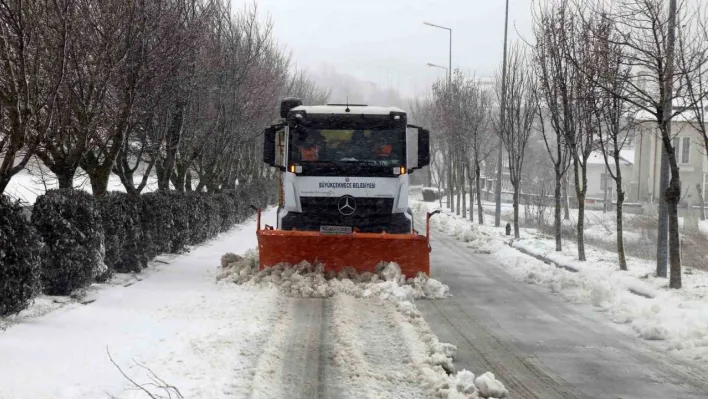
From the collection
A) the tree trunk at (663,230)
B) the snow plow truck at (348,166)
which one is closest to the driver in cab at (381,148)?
the snow plow truck at (348,166)

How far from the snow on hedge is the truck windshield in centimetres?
191

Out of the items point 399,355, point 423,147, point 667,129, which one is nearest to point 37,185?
point 423,147

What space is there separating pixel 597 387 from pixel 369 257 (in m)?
5.37

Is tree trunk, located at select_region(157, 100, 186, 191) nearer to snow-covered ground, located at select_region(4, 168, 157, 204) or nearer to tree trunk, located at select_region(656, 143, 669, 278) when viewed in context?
snow-covered ground, located at select_region(4, 168, 157, 204)

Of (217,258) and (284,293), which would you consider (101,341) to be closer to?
(284,293)

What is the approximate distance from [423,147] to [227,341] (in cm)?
577

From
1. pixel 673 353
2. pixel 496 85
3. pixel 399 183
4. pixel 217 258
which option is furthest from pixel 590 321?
pixel 496 85

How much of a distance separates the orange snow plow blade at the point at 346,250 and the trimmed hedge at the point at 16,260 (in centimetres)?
401

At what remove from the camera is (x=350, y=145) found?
1123 cm

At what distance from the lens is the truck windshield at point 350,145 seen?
11.2m

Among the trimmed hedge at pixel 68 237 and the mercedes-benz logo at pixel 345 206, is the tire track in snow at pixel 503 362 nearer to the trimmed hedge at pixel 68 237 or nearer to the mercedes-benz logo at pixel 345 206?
the mercedes-benz logo at pixel 345 206

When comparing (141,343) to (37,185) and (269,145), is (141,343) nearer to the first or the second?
(269,145)

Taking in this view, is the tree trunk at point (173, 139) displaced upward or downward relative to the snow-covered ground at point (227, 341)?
upward

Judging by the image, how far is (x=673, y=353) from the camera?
22.5ft
